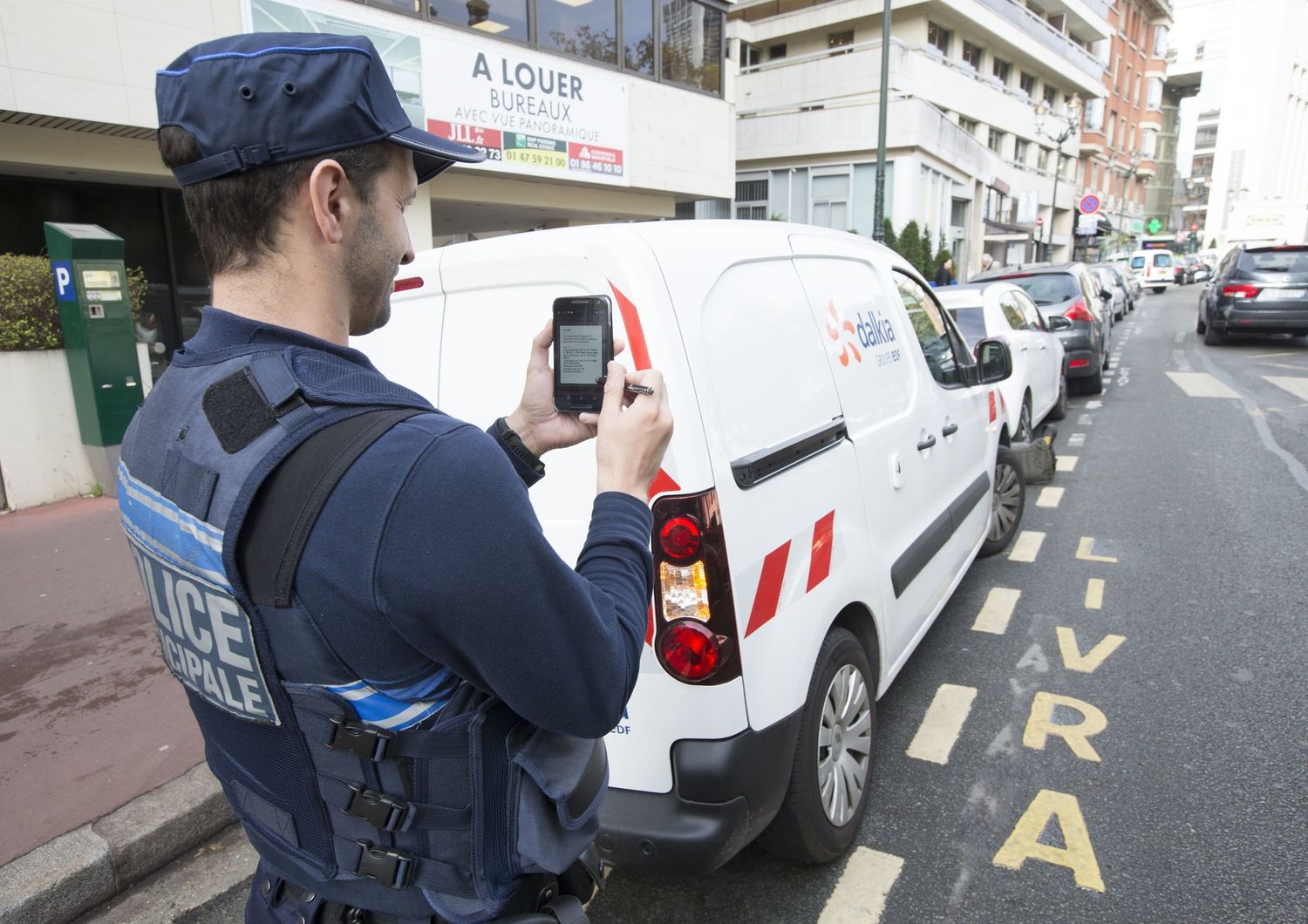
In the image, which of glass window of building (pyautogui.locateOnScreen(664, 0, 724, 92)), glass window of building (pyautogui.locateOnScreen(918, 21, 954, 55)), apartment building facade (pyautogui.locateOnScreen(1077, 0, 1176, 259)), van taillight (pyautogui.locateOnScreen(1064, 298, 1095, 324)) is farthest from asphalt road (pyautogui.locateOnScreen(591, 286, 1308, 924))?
apartment building facade (pyautogui.locateOnScreen(1077, 0, 1176, 259))

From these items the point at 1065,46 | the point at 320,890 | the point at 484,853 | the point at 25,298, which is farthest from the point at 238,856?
the point at 1065,46

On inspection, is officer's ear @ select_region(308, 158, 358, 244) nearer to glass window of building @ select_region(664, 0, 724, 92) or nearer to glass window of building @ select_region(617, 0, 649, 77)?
glass window of building @ select_region(617, 0, 649, 77)

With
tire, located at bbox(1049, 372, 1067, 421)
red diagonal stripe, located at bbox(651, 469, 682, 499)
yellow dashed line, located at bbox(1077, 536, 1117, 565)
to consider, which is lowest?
yellow dashed line, located at bbox(1077, 536, 1117, 565)

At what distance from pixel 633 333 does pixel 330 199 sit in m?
1.02

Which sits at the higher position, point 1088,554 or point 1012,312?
point 1012,312

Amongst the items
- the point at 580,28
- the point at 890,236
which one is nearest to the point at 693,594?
the point at 580,28

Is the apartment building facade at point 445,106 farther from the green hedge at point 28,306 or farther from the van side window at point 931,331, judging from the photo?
the van side window at point 931,331

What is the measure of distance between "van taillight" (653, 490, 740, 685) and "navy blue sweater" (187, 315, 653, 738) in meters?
0.97

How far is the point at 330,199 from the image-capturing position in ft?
3.61

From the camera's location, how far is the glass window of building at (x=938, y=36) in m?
28.6

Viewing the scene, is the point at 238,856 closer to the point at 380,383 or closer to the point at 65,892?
the point at 65,892

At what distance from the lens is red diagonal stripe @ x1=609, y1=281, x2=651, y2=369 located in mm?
2037

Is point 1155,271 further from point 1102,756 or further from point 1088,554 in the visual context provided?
point 1102,756

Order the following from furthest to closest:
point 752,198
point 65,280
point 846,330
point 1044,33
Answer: point 1044,33, point 752,198, point 65,280, point 846,330
